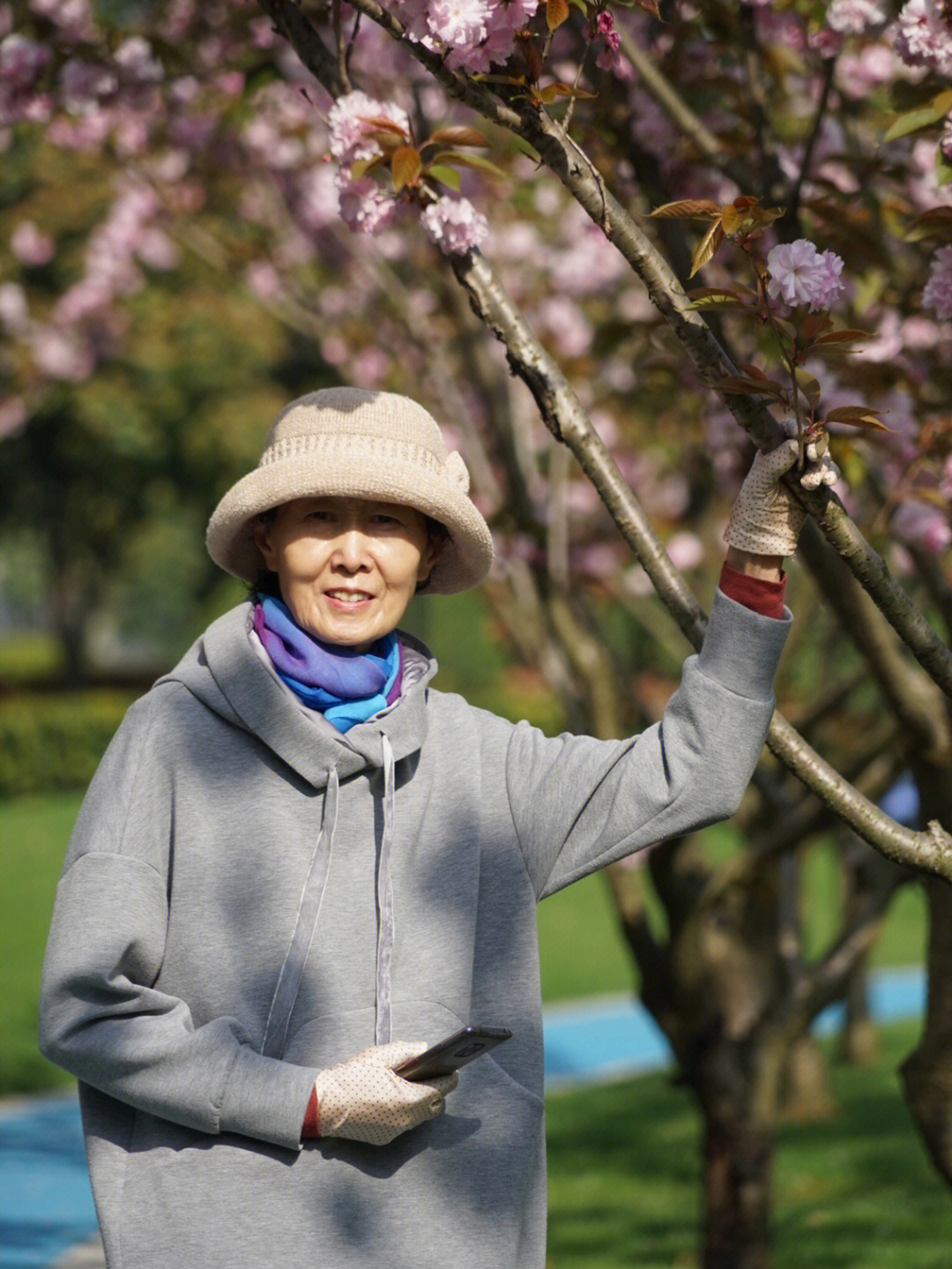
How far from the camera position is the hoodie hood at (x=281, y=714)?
2055 mm

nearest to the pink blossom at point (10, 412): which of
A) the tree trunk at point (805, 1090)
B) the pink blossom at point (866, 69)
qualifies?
the tree trunk at point (805, 1090)

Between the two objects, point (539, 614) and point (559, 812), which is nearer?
point (559, 812)

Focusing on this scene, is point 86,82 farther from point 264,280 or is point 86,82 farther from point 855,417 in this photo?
point 264,280

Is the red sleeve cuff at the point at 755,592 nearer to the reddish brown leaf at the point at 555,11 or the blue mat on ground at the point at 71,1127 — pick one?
the reddish brown leaf at the point at 555,11

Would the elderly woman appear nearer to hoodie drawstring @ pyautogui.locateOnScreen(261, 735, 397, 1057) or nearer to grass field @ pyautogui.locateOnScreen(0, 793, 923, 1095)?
hoodie drawstring @ pyautogui.locateOnScreen(261, 735, 397, 1057)

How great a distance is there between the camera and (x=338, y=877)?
206cm

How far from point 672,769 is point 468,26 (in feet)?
3.08

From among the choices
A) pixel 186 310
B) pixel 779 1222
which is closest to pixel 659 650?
pixel 779 1222

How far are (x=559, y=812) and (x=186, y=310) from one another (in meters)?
19.4

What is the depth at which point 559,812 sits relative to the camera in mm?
2127

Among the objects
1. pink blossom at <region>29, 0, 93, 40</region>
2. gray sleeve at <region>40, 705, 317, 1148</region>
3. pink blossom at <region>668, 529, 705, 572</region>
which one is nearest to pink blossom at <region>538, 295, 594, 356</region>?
pink blossom at <region>668, 529, 705, 572</region>

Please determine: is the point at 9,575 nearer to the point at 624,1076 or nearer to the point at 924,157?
the point at 624,1076

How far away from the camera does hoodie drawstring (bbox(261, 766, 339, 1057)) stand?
1984mm

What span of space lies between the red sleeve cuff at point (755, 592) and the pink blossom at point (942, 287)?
86 centimetres
